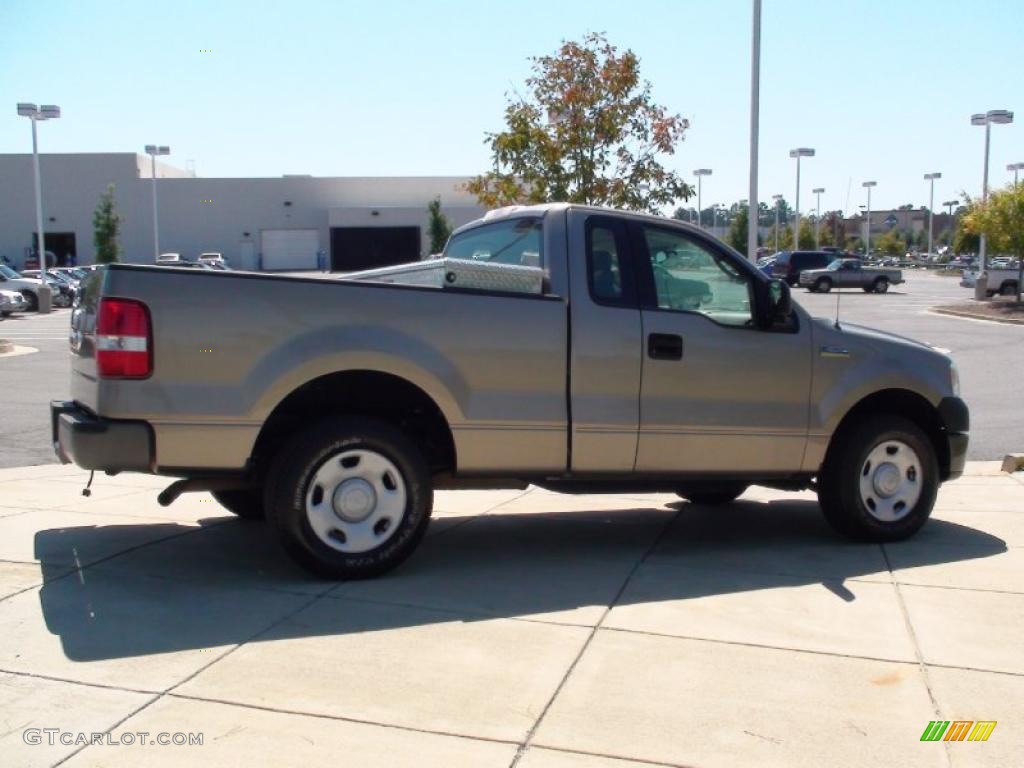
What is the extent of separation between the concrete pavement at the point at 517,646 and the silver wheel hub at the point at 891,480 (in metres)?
0.28

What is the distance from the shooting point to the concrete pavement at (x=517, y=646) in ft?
13.1

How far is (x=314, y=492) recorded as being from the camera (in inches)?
224

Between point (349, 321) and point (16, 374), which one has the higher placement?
point (349, 321)

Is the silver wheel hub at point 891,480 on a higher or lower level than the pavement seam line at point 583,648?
higher

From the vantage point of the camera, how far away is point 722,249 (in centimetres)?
667

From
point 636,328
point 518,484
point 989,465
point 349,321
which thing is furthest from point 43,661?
point 989,465

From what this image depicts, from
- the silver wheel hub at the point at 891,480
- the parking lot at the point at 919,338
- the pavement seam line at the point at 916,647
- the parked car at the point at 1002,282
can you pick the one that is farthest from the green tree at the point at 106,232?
the pavement seam line at the point at 916,647

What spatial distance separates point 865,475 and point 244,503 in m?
3.90

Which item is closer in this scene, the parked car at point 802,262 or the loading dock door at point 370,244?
the parked car at point 802,262

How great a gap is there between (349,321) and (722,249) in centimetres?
233

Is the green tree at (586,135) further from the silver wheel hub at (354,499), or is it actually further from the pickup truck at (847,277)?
the pickup truck at (847,277)

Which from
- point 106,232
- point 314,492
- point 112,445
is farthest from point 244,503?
point 106,232

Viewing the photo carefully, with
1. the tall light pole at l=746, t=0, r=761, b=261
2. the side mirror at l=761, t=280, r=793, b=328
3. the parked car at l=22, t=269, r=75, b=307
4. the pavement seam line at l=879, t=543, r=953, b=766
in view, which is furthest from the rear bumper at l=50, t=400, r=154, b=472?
the parked car at l=22, t=269, r=75, b=307

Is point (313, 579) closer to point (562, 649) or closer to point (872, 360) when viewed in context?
point (562, 649)
